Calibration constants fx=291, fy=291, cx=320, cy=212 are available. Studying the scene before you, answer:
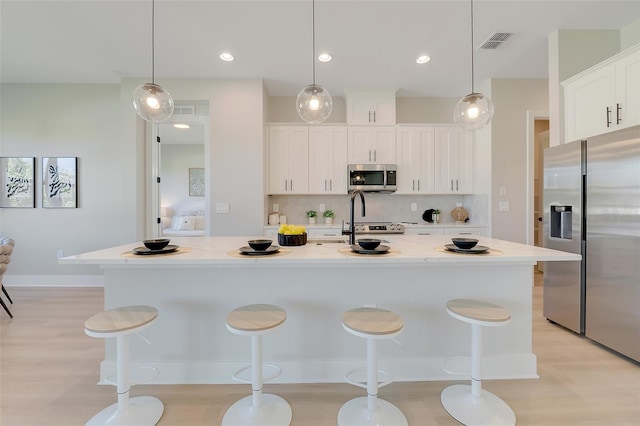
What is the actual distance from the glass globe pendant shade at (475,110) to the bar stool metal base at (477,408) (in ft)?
6.20

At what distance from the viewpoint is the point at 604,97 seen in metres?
2.42

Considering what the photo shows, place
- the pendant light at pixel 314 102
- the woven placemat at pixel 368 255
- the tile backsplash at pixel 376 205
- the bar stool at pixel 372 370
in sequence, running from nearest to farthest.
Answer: the bar stool at pixel 372 370
the woven placemat at pixel 368 255
the pendant light at pixel 314 102
the tile backsplash at pixel 376 205

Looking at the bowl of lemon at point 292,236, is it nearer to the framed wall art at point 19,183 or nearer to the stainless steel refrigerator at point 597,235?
the stainless steel refrigerator at point 597,235

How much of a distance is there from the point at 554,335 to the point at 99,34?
205 inches

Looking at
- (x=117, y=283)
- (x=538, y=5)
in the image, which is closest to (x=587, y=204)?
(x=538, y=5)

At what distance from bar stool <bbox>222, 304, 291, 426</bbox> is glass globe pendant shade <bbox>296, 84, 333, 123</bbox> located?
4.80ft

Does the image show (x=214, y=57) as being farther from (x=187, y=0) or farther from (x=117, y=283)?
(x=117, y=283)

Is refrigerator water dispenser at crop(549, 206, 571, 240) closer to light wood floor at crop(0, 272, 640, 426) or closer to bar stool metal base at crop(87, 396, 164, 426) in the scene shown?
light wood floor at crop(0, 272, 640, 426)

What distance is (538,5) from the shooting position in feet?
8.20

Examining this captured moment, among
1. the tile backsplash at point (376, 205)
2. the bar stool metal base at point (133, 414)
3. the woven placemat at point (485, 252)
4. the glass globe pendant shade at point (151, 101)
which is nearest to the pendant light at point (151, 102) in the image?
the glass globe pendant shade at point (151, 101)

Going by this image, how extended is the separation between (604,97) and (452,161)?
75.9 inches

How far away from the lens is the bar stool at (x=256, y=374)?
4.82 ft

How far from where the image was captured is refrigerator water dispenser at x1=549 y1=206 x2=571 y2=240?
2627 millimetres

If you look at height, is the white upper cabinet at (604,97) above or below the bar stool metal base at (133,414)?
above
